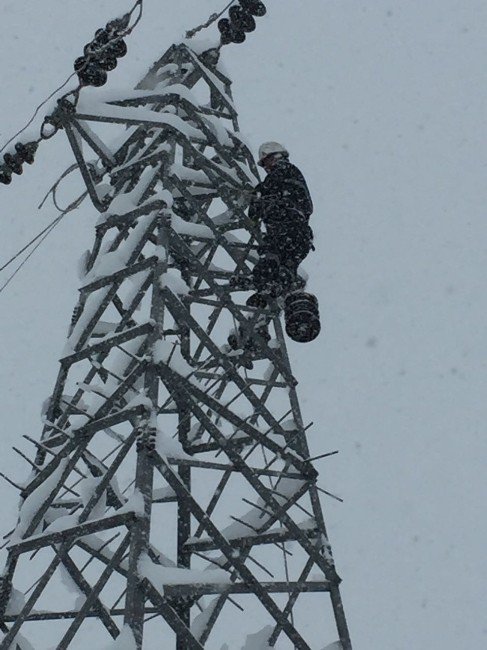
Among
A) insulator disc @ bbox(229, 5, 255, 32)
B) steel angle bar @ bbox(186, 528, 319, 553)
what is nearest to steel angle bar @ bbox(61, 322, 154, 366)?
steel angle bar @ bbox(186, 528, 319, 553)

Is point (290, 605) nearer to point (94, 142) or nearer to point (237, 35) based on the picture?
point (94, 142)

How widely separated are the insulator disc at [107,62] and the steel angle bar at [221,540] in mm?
4300

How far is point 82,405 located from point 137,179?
2487mm

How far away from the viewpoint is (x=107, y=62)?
25.3ft

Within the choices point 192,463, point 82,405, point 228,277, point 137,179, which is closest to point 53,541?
point 192,463

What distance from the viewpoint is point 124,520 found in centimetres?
449

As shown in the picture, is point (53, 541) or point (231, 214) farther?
point (231, 214)

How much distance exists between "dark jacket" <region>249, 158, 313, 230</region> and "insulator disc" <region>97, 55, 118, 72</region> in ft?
5.88

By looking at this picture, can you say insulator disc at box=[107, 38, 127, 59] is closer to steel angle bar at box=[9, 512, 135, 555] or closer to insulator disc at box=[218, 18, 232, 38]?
insulator disc at box=[218, 18, 232, 38]

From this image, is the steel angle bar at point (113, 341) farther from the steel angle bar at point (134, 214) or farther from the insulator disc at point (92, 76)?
the insulator disc at point (92, 76)

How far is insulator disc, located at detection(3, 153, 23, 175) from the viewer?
8180 millimetres

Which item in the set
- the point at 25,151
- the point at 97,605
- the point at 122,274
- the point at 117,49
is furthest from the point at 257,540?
the point at 117,49

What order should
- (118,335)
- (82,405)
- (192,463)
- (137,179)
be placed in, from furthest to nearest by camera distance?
1. (137,179)
2. (82,405)
3. (118,335)
4. (192,463)

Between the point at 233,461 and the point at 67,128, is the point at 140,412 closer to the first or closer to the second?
the point at 233,461
